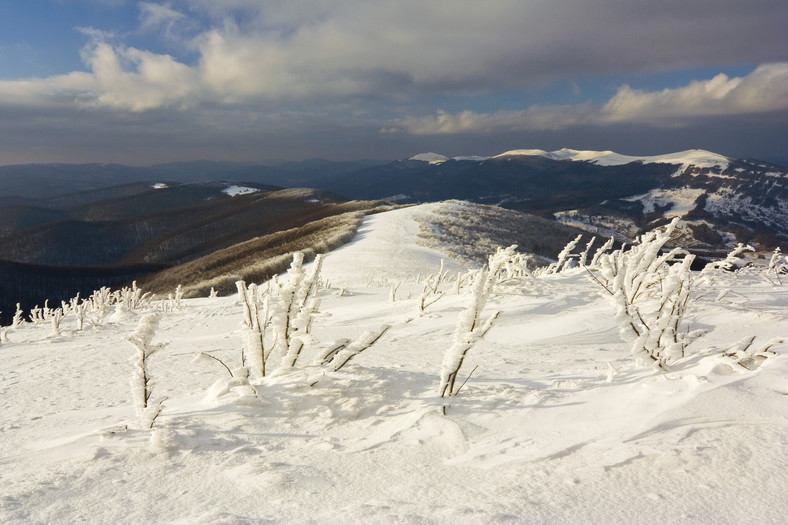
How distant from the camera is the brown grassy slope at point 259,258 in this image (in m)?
24.5

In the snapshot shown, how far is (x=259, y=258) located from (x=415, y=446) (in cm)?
2909

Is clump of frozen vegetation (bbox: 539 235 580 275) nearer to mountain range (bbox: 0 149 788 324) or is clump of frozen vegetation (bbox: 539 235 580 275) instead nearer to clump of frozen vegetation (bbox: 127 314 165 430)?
mountain range (bbox: 0 149 788 324)

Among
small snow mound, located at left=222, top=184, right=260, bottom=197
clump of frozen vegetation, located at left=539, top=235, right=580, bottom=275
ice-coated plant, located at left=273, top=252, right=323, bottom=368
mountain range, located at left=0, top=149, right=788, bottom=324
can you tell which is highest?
small snow mound, located at left=222, top=184, right=260, bottom=197

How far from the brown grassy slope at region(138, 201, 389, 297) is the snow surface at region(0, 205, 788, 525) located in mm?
19792

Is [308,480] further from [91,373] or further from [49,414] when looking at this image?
[91,373]

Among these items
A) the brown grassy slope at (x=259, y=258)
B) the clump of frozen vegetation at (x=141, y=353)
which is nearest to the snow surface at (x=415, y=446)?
the clump of frozen vegetation at (x=141, y=353)

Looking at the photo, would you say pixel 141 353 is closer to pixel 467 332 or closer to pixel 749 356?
pixel 467 332

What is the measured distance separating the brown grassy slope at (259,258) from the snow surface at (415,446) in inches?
779

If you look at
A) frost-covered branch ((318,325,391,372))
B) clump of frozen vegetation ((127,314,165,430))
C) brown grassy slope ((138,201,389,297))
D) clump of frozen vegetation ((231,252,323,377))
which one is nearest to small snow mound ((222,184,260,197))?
brown grassy slope ((138,201,389,297))

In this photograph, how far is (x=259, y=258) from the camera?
99.1 ft

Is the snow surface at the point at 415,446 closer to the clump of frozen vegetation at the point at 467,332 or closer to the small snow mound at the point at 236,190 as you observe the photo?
the clump of frozen vegetation at the point at 467,332

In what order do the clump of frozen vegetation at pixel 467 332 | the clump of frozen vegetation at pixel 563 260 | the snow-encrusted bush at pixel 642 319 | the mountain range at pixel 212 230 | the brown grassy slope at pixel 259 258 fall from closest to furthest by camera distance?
the clump of frozen vegetation at pixel 467 332, the snow-encrusted bush at pixel 642 319, the clump of frozen vegetation at pixel 563 260, the brown grassy slope at pixel 259 258, the mountain range at pixel 212 230

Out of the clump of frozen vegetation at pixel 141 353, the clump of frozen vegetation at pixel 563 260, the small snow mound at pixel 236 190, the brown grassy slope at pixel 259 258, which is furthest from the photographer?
the small snow mound at pixel 236 190

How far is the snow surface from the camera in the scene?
2055 mm
